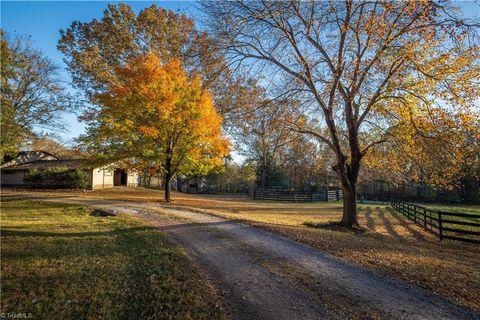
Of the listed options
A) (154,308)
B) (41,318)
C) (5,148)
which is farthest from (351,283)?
(5,148)

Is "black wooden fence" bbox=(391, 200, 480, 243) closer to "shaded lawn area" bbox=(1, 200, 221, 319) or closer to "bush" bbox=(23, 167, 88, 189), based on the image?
"shaded lawn area" bbox=(1, 200, 221, 319)

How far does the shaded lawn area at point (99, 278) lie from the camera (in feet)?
13.0

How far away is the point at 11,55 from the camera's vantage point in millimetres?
16609

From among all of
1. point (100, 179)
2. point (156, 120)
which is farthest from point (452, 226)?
point (100, 179)

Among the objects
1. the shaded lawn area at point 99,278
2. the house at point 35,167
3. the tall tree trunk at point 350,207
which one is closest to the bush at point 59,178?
the house at point 35,167

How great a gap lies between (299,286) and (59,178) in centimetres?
3132

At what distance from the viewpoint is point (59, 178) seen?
92.6ft

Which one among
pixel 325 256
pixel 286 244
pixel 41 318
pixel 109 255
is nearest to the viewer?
pixel 41 318

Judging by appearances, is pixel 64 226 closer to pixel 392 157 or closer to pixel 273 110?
pixel 273 110

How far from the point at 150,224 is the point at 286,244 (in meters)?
5.47

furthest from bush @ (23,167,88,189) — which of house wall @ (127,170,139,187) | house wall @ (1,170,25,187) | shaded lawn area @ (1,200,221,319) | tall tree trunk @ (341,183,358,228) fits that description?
tall tree trunk @ (341,183,358,228)

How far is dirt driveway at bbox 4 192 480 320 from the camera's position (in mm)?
3980

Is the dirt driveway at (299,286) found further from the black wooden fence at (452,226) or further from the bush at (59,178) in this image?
the bush at (59,178)

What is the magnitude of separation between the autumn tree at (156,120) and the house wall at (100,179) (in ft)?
43.4
